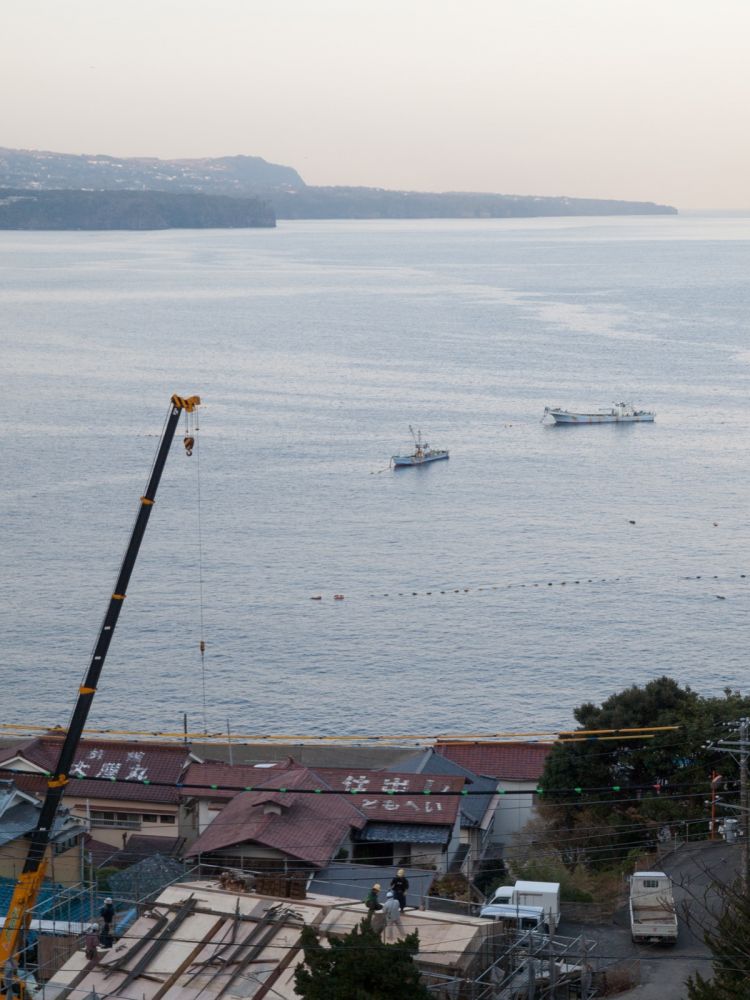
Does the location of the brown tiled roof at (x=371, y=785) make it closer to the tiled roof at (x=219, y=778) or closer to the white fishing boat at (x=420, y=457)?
the tiled roof at (x=219, y=778)

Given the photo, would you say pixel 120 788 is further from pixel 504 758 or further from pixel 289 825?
pixel 504 758

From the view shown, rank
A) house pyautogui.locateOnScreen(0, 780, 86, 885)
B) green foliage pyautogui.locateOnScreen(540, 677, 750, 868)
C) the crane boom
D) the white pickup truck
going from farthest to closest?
green foliage pyautogui.locateOnScreen(540, 677, 750, 868), house pyautogui.locateOnScreen(0, 780, 86, 885), the white pickup truck, the crane boom

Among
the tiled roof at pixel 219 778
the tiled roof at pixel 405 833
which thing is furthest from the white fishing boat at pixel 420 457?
the tiled roof at pixel 405 833

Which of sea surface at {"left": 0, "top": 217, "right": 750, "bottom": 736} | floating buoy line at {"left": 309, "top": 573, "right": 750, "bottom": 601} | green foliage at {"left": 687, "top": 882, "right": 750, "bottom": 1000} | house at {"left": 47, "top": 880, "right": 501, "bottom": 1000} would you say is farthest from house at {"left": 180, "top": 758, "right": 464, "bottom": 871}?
floating buoy line at {"left": 309, "top": 573, "right": 750, "bottom": 601}

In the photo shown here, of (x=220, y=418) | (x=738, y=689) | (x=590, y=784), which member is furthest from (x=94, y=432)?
(x=590, y=784)

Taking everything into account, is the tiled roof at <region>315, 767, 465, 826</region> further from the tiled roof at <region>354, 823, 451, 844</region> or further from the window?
the window

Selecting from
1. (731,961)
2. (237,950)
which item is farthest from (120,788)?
(731,961)
